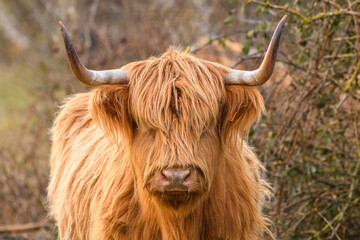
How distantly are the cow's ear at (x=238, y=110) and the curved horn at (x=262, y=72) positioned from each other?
0.18 ft

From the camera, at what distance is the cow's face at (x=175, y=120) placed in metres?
2.99

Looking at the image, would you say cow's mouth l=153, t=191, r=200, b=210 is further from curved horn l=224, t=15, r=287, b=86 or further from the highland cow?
curved horn l=224, t=15, r=287, b=86

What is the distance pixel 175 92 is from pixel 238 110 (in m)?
0.40

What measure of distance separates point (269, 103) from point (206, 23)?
13.9 ft

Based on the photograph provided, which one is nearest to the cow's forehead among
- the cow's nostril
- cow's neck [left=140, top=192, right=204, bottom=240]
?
the cow's nostril

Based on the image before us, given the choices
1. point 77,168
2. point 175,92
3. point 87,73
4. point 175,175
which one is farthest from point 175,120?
point 77,168

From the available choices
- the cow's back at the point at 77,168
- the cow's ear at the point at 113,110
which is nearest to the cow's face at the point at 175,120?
the cow's ear at the point at 113,110

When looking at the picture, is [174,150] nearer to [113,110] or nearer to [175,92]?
[175,92]

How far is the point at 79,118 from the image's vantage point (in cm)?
455

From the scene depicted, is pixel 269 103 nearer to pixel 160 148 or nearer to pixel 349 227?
pixel 349 227

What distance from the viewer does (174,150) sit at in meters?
2.99

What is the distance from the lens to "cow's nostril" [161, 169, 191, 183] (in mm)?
2896

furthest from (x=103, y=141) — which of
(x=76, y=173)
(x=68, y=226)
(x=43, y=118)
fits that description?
(x=43, y=118)

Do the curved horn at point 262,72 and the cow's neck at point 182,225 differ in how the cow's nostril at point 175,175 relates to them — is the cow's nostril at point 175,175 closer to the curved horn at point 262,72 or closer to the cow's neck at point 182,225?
the cow's neck at point 182,225
